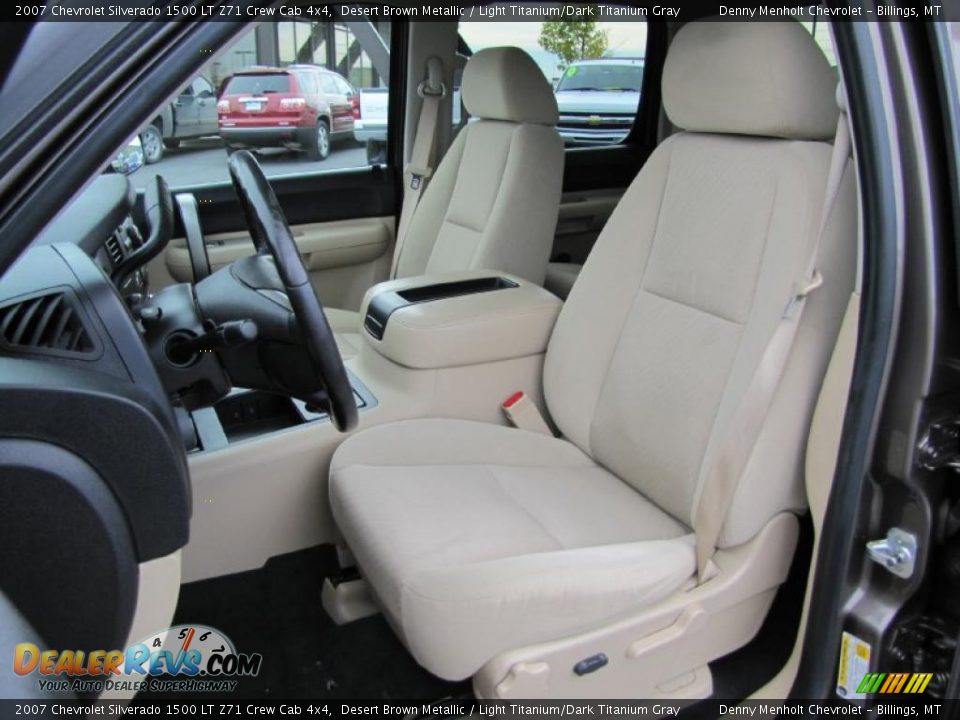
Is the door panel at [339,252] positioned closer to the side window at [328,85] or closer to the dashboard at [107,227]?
the side window at [328,85]

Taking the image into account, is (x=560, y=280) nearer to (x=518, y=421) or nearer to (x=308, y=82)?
(x=518, y=421)

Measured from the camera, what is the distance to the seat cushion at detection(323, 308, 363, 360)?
2.38 m

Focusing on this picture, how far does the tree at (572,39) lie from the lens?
9.70ft

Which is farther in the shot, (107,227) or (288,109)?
(288,109)

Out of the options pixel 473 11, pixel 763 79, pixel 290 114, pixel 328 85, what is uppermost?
pixel 473 11

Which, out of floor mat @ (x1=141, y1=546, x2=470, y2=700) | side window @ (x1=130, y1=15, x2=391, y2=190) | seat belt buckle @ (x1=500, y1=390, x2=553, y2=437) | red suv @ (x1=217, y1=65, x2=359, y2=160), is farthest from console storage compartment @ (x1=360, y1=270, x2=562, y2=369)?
red suv @ (x1=217, y1=65, x2=359, y2=160)

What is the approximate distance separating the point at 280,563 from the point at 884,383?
1.32 meters

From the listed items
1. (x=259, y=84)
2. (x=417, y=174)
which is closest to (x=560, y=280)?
(x=417, y=174)

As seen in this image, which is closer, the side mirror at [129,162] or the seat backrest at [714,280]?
the seat backrest at [714,280]

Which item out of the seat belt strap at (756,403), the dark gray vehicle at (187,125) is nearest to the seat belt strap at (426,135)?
the dark gray vehicle at (187,125)

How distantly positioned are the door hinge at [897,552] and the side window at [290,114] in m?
2.16

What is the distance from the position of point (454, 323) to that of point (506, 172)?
73 cm

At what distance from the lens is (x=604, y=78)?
339 cm

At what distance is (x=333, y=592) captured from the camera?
1.79m
